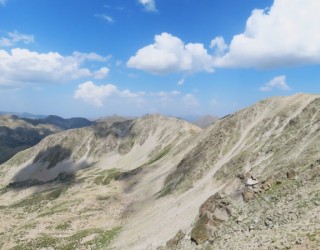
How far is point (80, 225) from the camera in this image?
96.1m

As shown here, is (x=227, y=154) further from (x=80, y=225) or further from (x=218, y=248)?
(x=218, y=248)

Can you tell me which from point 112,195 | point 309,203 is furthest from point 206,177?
point 309,203

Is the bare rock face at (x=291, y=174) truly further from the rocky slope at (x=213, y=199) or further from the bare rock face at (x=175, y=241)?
the bare rock face at (x=175, y=241)

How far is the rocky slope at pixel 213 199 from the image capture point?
43.4 metres

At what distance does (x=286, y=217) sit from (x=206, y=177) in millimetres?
57230

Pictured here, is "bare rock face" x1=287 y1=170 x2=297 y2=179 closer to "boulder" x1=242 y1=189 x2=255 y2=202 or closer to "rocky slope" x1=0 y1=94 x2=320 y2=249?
"rocky slope" x1=0 y1=94 x2=320 y2=249

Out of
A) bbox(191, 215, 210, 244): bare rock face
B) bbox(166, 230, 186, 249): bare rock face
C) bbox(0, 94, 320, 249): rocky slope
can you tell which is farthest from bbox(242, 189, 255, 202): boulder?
bbox(166, 230, 186, 249): bare rock face

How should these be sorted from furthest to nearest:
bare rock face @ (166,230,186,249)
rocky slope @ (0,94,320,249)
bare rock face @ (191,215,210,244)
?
1. bare rock face @ (166,230,186,249)
2. bare rock face @ (191,215,210,244)
3. rocky slope @ (0,94,320,249)

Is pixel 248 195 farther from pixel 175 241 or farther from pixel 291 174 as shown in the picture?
pixel 175 241

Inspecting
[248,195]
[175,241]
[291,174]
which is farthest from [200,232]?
[291,174]

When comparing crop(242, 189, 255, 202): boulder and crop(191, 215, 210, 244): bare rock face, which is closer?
crop(191, 215, 210, 244): bare rock face

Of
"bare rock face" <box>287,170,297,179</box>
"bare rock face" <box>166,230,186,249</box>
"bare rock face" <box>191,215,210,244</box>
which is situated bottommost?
"bare rock face" <box>166,230,186,249</box>

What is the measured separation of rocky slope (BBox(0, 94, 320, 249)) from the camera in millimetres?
→ 43375

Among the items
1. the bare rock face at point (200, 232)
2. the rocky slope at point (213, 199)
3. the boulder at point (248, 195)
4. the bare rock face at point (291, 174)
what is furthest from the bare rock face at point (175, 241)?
the bare rock face at point (291, 174)
